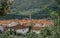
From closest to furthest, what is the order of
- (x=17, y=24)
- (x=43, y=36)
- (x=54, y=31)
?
(x=54, y=31) → (x=43, y=36) → (x=17, y=24)

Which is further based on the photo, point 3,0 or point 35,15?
point 35,15

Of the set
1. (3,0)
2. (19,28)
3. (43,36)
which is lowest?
(19,28)

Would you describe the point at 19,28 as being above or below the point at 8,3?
below

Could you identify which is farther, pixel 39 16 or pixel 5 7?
pixel 39 16

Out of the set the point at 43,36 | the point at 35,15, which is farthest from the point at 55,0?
the point at 35,15

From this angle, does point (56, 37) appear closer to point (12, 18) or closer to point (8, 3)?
point (8, 3)

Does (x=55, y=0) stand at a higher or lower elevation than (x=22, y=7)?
higher

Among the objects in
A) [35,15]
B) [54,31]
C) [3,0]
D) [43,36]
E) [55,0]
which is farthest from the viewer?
[35,15]

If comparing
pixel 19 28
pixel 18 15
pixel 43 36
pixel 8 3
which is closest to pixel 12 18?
pixel 18 15

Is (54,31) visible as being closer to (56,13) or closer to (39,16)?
(56,13)
